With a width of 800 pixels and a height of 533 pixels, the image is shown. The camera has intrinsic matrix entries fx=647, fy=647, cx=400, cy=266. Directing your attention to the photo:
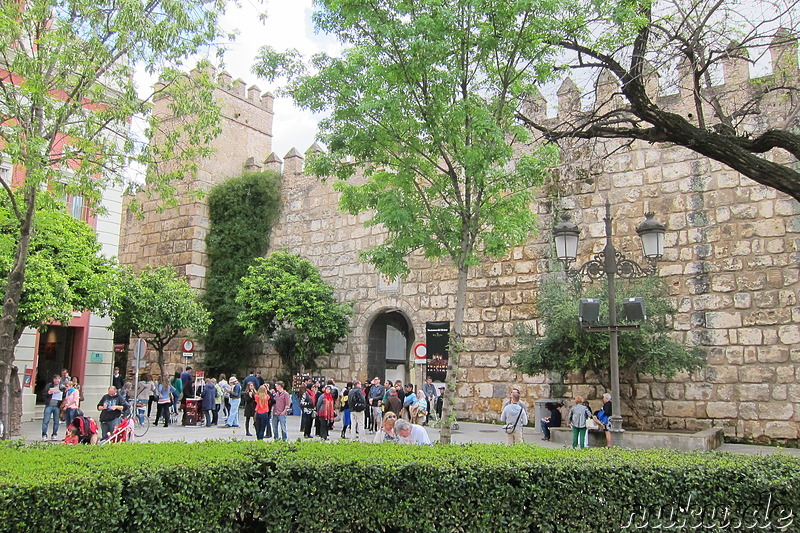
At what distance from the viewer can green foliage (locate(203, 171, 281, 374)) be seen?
2056 centimetres

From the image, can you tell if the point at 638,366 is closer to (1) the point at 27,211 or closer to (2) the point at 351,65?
(2) the point at 351,65

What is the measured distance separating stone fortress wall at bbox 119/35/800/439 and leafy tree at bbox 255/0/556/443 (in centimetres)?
303

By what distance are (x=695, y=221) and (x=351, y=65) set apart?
30.0 ft

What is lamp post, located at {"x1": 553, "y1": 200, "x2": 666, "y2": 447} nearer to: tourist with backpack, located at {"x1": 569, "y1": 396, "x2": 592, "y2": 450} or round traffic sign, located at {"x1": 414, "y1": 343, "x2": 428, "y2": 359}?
tourist with backpack, located at {"x1": 569, "y1": 396, "x2": 592, "y2": 450}

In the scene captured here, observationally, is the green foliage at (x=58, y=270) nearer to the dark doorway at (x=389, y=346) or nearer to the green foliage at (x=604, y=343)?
the dark doorway at (x=389, y=346)

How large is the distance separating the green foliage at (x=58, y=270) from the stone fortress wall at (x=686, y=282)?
7866 millimetres

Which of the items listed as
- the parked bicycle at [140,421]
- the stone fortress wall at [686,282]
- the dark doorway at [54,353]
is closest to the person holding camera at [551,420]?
the stone fortress wall at [686,282]

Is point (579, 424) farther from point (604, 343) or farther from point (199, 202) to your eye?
point (199, 202)

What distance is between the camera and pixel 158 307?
17.7m

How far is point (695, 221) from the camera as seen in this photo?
1365 cm

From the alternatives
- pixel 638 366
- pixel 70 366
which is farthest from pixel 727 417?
pixel 70 366

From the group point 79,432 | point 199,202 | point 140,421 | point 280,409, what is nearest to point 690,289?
point 280,409

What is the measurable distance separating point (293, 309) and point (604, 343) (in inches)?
359

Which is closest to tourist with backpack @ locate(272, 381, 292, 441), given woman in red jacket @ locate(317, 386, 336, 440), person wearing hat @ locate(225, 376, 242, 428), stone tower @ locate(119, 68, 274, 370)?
woman in red jacket @ locate(317, 386, 336, 440)
